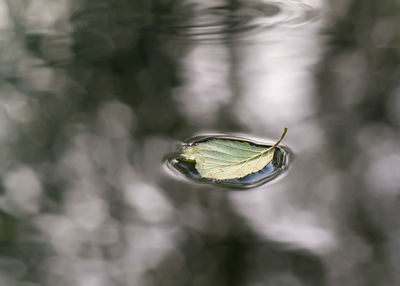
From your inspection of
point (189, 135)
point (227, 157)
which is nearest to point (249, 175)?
point (227, 157)

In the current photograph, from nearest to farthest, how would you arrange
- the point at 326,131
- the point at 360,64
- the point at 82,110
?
1. the point at 326,131
2. the point at 82,110
3. the point at 360,64

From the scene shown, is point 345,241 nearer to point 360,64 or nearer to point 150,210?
point 150,210

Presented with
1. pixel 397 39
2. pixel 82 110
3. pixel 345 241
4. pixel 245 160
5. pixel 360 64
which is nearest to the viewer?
pixel 345 241

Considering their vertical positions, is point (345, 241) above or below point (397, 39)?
below

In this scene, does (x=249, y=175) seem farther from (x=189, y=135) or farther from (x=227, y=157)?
(x=189, y=135)

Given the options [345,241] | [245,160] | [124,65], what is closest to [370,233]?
[345,241]

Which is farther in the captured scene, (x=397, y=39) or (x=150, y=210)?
(x=397, y=39)
